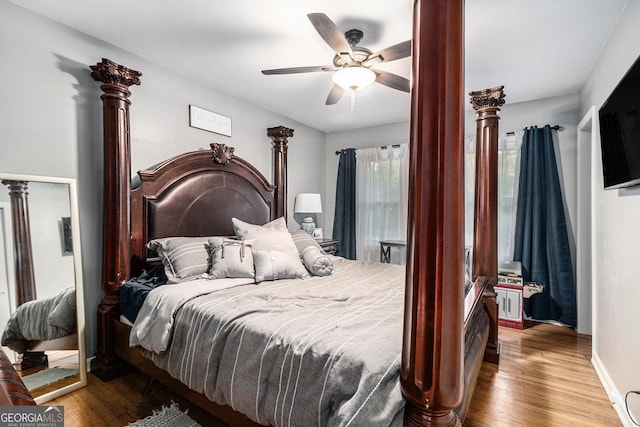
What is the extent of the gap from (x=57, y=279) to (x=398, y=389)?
225cm

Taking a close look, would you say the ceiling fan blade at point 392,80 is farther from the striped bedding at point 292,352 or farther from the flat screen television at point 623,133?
the striped bedding at point 292,352

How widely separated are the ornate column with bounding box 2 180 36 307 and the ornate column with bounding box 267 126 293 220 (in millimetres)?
2315

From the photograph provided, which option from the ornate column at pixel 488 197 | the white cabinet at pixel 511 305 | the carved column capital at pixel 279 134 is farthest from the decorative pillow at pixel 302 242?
the white cabinet at pixel 511 305

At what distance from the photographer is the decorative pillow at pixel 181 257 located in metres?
2.20

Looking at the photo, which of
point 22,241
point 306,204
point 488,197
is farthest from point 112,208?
point 488,197

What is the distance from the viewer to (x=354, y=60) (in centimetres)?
203

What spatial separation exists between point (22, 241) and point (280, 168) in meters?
2.51

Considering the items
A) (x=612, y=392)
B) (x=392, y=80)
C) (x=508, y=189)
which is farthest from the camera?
(x=508, y=189)

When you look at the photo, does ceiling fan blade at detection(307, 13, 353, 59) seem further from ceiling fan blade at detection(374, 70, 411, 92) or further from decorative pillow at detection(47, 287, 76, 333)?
decorative pillow at detection(47, 287, 76, 333)

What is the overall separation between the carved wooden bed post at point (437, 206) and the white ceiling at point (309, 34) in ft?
4.08

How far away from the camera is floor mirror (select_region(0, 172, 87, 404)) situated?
1839 mm

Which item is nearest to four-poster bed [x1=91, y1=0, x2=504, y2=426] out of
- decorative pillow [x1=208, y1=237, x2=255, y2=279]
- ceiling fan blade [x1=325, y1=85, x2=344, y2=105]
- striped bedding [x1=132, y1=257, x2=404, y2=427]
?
striped bedding [x1=132, y1=257, x2=404, y2=427]

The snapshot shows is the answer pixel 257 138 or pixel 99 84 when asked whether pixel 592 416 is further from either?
pixel 99 84

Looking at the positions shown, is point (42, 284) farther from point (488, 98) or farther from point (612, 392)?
point (612, 392)
